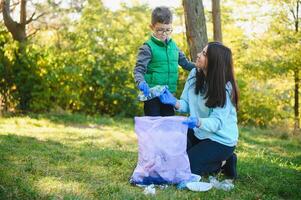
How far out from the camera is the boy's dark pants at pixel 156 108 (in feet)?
14.6

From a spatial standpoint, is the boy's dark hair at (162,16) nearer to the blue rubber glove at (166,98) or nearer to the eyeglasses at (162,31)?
the eyeglasses at (162,31)

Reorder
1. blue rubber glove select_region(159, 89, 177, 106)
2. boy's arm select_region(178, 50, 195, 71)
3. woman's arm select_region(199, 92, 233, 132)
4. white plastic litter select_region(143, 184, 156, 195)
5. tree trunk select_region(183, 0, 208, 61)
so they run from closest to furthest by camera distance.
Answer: white plastic litter select_region(143, 184, 156, 195) < woman's arm select_region(199, 92, 233, 132) < blue rubber glove select_region(159, 89, 177, 106) < boy's arm select_region(178, 50, 195, 71) < tree trunk select_region(183, 0, 208, 61)

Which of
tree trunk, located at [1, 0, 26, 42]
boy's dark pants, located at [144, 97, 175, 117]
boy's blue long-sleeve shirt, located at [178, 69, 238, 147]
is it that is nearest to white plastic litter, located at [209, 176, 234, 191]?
boy's blue long-sleeve shirt, located at [178, 69, 238, 147]

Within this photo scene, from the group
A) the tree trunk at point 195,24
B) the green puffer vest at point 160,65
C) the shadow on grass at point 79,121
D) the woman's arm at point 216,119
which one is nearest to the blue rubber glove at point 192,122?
the woman's arm at point 216,119

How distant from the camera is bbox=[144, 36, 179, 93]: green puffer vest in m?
4.49

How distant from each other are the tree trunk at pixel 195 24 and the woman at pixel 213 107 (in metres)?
1.31

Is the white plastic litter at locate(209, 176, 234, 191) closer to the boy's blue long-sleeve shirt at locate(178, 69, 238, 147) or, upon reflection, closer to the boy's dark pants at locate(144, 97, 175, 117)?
the boy's blue long-sleeve shirt at locate(178, 69, 238, 147)

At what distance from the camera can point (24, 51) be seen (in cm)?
989

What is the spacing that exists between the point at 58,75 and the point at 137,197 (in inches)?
276

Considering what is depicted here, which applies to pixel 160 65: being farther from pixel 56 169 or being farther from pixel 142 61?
pixel 56 169

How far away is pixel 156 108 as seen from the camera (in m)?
4.49

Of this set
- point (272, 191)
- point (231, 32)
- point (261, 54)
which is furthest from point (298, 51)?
point (272, 191)

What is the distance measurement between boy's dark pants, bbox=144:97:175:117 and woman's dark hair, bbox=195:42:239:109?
0.47m

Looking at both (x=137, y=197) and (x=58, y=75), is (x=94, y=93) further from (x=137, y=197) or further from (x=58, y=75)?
(x=137, y=197)
